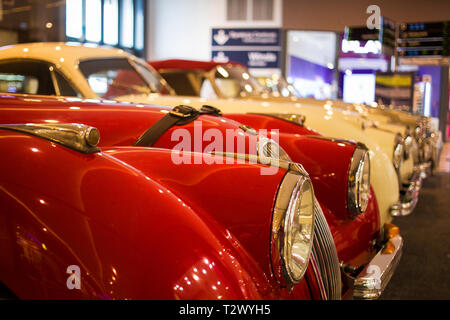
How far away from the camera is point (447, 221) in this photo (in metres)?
5.11

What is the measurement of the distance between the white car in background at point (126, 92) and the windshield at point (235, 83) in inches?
73.3

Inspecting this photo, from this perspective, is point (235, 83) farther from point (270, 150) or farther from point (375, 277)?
point (375, 277)

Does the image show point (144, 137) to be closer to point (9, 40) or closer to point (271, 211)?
point (271, 211)

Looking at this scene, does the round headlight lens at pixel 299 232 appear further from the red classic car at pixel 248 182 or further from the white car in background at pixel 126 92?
the white car in background at pixel 126 92

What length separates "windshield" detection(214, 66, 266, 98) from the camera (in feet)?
20.1

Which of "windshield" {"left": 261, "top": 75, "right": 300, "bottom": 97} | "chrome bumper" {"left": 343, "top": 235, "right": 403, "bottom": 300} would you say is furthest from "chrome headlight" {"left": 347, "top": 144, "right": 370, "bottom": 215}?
"windshield" {"left": 261, "top": 75, "right": 300, "bottom": 97}

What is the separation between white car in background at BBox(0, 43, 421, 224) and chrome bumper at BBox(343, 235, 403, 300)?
101 centimetres

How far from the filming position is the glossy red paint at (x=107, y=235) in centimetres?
101

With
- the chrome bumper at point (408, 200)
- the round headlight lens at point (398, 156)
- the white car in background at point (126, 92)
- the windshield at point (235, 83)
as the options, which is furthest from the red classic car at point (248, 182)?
the windshield at point (235, 83)

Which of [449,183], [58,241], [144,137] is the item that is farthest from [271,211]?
[449,183]

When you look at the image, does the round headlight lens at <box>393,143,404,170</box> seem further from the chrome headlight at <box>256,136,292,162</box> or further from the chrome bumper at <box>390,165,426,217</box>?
the chrome headlight at <box>256,136,292,162</box>

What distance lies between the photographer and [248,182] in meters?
1.33

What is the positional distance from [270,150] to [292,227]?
2.87ft

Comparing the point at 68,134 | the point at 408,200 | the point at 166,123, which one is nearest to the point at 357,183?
the point at 166,123
